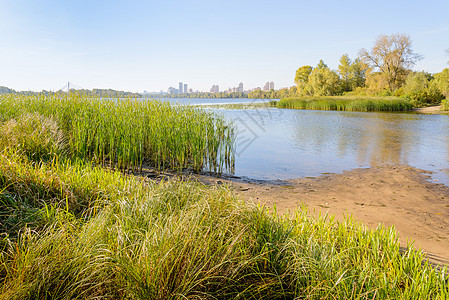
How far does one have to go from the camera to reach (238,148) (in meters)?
11.0

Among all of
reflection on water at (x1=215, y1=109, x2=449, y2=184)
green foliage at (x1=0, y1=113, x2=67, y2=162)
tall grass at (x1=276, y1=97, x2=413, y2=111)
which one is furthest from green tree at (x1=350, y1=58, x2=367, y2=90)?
green foliage at (x1=0, y1=113, x2=67, y2=162)

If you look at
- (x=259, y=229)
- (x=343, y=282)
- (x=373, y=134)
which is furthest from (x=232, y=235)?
(x=373, y=134)

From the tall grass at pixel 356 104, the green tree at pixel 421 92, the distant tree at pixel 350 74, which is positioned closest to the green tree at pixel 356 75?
the distant tree at pixel 350 74

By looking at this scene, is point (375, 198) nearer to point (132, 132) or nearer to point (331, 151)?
point (132, 132)

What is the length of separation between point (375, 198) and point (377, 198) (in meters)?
0.04

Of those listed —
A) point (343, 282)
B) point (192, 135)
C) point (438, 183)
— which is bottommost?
point (438, 183)

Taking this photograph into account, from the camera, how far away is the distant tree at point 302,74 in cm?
7338

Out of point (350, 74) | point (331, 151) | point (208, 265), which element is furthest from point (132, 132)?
point (350, 74)

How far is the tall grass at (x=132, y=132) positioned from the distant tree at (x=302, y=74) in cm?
7021

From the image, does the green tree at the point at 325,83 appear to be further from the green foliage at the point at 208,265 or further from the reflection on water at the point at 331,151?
the green foliage at the point at 208,265

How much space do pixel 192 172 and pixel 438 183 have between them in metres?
5.68

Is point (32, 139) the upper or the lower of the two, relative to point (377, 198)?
upper

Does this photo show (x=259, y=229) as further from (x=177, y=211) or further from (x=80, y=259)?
(x=80, y=259)

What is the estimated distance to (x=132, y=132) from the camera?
20.5 feet
